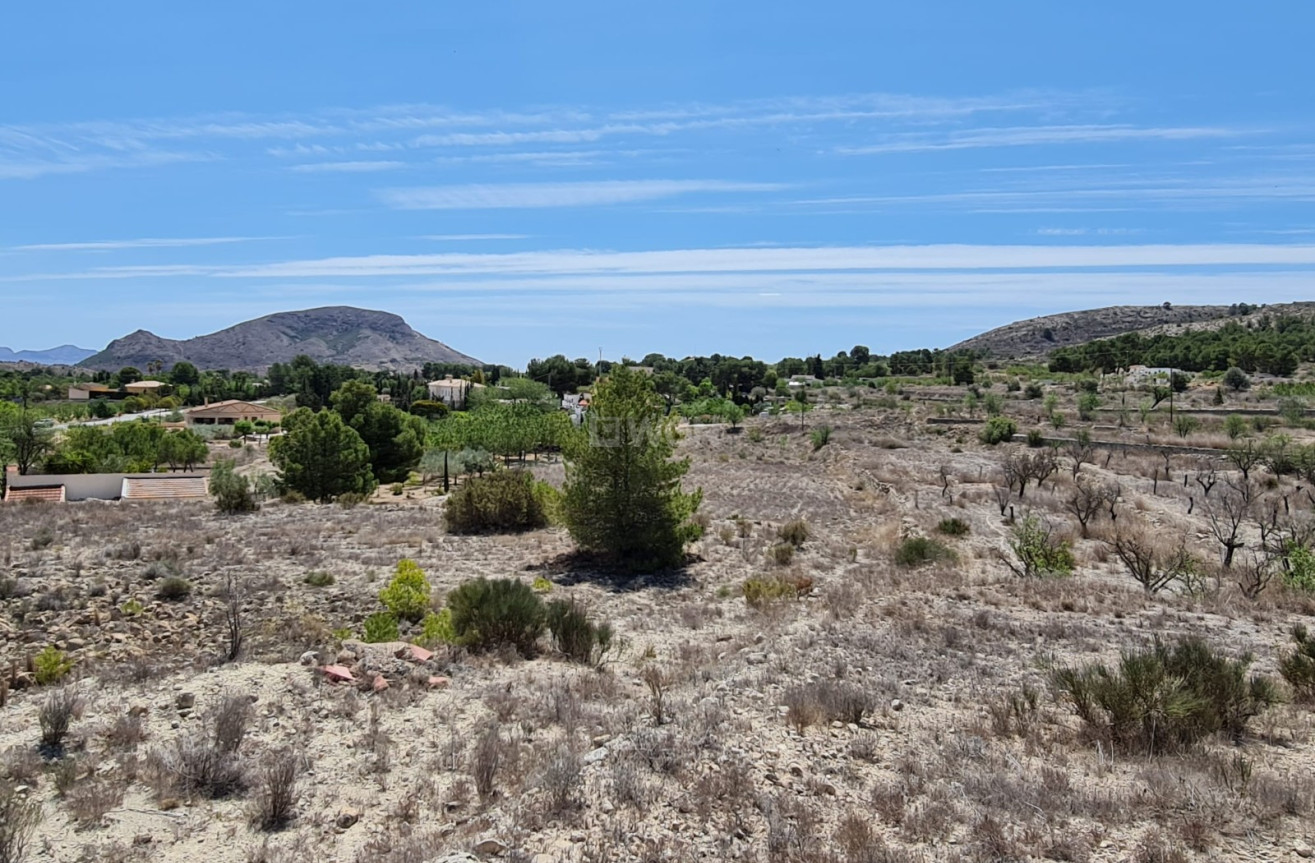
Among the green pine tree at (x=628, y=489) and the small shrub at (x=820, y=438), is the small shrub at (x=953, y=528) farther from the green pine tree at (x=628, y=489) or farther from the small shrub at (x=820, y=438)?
the small shrub at (x=820, y=438)

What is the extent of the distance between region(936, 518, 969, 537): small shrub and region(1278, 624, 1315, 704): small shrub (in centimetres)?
1298

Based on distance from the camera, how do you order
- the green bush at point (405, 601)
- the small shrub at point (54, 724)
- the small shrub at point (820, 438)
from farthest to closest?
the small shrub at point (820, 438) < the green bush at point (405, 601) < the small shrub at point (54, 724)

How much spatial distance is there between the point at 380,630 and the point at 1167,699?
401 inches

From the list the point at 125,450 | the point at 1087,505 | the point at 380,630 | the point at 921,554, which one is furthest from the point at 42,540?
the point at 125,450

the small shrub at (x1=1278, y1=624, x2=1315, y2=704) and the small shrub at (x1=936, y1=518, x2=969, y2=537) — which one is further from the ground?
the small shrub at (x1=1278, y1=624, x2=1315, y2=704)

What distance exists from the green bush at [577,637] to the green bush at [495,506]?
1264 centimetres

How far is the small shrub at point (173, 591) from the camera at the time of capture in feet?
47.6

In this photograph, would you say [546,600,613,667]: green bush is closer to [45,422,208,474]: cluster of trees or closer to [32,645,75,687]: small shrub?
[32,645,75,687]: small shrub

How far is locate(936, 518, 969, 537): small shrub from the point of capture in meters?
22.2

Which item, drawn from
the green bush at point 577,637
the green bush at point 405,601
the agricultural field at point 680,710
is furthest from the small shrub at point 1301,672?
the green bush at point 405,601

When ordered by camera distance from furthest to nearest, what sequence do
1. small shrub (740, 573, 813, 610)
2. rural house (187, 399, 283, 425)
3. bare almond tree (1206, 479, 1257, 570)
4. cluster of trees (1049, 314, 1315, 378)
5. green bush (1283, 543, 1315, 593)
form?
1. rural house (187, 399, 283, 425)
2. cluster of trees (1049, 314, 1315, 378)
3. bare almond tree (1206, 479, 1257, 570)
4. small shrub (740, 573, 813, 610)
5. green bush (1283, 543, 1315, 593)

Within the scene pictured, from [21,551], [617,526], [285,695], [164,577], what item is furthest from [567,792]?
[21,551]

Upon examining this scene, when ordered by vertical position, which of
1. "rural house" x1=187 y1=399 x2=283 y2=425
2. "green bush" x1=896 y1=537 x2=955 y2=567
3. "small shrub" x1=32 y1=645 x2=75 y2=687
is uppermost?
Answer: "rural house" x1=187 y1=399 x2=283 y2=425

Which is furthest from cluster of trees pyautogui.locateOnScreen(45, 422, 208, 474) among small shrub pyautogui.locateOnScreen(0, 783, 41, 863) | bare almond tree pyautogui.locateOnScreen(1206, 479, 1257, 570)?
bare almond tree pyautogui.locateOnScreen(1206, 479, 1257, 570)
